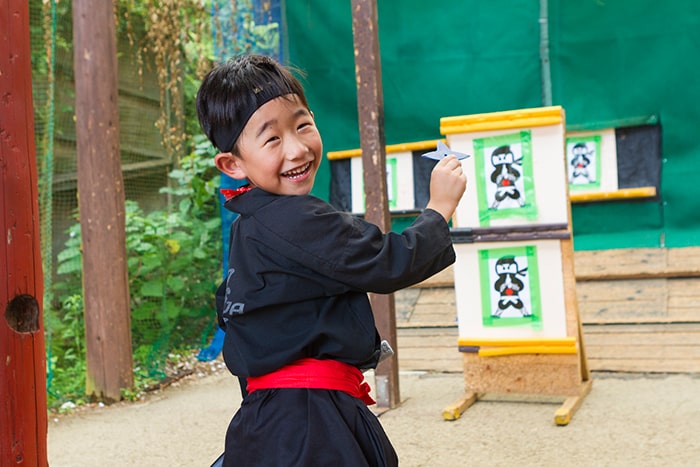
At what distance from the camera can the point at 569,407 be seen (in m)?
3.36

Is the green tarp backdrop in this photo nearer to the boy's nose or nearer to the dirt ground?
the dirt ground

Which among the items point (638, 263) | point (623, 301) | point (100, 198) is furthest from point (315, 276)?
point (638, 263)

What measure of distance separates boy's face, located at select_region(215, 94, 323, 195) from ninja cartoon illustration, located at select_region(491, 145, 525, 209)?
2168 mm

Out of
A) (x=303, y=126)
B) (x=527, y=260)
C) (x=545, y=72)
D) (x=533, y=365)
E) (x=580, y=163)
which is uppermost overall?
(x=545, y=72)

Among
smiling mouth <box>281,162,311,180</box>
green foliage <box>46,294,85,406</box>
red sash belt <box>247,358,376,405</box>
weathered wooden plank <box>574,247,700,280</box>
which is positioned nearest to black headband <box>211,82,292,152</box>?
smiling mouth <box>281,162,311,180</box>

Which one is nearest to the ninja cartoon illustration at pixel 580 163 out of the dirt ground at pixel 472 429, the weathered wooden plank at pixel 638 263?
the weathered wooden plank at pixel 638 263

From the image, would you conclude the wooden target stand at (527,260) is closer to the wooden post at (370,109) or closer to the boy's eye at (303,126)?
the wooden post at (370,109)

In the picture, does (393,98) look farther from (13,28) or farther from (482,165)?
(13,28)

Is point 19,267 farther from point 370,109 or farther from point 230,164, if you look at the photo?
point 370,109

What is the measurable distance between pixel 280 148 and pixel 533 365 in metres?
2.44

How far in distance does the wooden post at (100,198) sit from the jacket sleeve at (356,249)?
3000 millimetres

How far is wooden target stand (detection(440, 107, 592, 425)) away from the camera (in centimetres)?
351

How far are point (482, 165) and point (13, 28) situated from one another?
221 cm

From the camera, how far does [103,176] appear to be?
4199 mm
